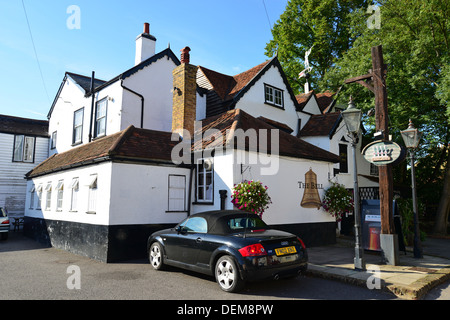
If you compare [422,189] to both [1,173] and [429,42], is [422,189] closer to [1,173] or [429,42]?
[429,42]

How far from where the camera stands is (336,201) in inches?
486

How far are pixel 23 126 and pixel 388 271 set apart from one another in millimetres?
24470

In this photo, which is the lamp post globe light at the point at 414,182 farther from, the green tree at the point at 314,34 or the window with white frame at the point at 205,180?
the green tree at the point at 314,34

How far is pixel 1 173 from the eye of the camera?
21328 mm

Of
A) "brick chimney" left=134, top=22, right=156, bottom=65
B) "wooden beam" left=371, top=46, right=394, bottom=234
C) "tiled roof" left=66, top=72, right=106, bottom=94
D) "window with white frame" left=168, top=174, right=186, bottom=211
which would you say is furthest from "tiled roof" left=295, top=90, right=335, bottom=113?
"tiled roof" left=66, top=72, right=106, bottom=94

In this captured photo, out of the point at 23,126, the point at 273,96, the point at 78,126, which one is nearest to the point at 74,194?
the point at 78,126

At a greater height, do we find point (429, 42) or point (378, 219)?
point (429, 42)

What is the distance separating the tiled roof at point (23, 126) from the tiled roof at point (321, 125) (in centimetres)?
1813

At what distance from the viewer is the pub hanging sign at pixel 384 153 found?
28.3 feet

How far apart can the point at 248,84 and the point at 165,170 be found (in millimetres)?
7463

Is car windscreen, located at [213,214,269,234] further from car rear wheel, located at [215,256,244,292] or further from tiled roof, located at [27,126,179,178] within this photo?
tiled roof, located at [27,126,179,178]

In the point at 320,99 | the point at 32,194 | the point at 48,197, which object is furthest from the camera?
the point at 320,99

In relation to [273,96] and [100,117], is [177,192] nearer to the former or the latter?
[100,117]
